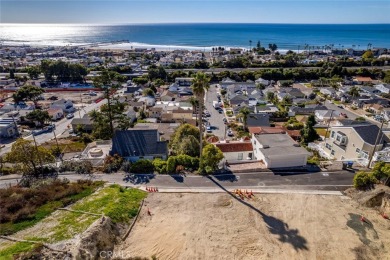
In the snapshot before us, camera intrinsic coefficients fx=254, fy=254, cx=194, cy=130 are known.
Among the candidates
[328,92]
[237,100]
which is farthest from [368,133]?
[328,92]

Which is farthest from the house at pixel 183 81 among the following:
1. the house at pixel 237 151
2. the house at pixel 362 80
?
the house at pixel 362 80

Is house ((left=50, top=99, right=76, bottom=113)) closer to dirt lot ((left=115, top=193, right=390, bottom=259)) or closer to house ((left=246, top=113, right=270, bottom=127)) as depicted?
house ((left=246, top=113, right=270, bottom=127))

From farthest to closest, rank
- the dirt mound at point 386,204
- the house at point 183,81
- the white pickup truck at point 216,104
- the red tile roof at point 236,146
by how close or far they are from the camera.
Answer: the house at point 183,81 < the white pickup truck at point 216,104 < the red tile roof at point 236,146 < the dirt mound at point 386,204

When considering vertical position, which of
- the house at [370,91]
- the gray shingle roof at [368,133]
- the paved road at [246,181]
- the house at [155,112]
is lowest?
the house at [155,112]

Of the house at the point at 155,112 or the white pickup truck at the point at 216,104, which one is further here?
the white pickup truck at the point at 216,104

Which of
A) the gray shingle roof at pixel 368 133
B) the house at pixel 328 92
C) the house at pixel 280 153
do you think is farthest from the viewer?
the house at pixel 328 92

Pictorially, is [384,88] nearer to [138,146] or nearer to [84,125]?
[138,146]

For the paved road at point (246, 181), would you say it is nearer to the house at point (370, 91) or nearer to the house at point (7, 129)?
the house at point (7, 129)

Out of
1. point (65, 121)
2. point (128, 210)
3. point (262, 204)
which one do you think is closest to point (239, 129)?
point (262, 204)
